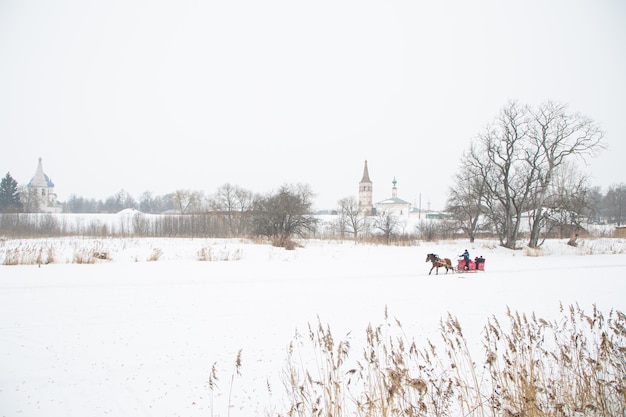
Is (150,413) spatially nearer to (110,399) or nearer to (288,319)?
(110,399)

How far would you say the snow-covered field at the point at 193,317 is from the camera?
4.56 m

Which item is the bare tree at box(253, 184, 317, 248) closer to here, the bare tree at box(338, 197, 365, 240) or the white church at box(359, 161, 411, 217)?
the bare tree at box(338, 197, 365, 240)

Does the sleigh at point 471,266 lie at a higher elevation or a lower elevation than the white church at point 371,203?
lower

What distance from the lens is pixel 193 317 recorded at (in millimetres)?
7922

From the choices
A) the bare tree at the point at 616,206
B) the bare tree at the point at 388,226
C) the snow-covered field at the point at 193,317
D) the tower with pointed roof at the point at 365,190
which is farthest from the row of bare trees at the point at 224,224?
the tower with pointed roof at the point at 365,190

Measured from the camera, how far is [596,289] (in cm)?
1095

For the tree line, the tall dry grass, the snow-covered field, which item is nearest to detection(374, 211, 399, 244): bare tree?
the tree line

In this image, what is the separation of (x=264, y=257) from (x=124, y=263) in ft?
23.2

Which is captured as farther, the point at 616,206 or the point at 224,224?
the point at 616,206

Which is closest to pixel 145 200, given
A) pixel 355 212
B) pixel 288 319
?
pixel 355 212

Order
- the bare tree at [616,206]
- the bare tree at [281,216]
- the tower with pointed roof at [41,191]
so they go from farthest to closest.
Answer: the tower with pointed roof at [41,191] < the bare tree at [616,206] < the bare tree at [281,216]

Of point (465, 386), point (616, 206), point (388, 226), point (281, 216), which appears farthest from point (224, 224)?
point (616, 206)

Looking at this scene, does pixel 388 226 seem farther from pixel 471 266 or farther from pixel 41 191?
pixel 41 191

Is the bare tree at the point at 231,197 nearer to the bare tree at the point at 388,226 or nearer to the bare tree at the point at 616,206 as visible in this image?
the bare tree at the point at 388,226
